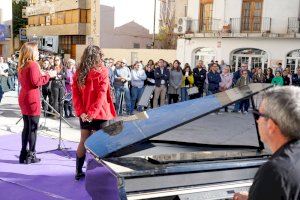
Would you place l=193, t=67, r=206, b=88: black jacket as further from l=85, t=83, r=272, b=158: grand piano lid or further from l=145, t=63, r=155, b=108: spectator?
l=85, t=83, r=272, b=158: grand piano lid

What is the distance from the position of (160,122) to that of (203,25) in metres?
25.4

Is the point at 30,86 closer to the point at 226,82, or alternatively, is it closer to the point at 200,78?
the point at 226,82

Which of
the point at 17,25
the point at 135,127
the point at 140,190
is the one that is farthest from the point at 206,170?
the point at 17,25

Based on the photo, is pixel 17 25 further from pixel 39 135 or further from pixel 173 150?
pixel 173 150

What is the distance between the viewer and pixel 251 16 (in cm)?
2544

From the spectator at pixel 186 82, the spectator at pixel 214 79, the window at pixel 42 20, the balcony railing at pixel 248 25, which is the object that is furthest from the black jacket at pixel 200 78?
the window at pixel 42 20

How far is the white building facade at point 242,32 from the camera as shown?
23922 millimetres

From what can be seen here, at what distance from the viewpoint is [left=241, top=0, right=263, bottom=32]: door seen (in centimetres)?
2520

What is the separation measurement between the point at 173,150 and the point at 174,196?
42.5 inches

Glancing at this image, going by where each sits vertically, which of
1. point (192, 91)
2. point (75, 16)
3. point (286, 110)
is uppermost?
point (75, 16)

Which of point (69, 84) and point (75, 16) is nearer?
point (69, 84)

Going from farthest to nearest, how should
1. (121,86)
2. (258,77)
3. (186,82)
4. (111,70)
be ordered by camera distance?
(258,77) → (186,82) → (111,70) → (121,86)

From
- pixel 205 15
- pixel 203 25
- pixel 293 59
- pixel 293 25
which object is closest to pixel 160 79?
pixel 293 59

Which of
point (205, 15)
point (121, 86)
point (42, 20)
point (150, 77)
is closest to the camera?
point (121, 86)
